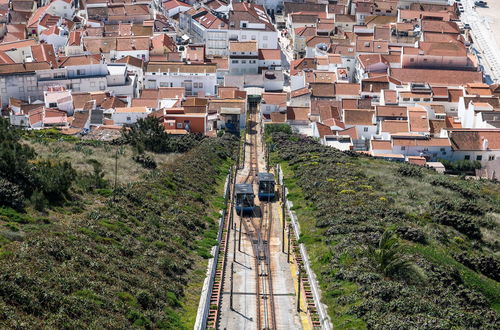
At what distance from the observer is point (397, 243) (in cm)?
3891

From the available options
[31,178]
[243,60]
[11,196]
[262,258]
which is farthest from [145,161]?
[243,60]

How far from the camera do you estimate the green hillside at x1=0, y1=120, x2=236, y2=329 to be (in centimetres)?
2872

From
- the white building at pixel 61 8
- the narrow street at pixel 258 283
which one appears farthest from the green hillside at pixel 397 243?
the white building at pixel 61 8

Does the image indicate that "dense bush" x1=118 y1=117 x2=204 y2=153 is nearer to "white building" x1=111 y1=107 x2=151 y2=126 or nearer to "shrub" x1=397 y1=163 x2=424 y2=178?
"white building" x1=111 y1=107 x2=151 y2=126

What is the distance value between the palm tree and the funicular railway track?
17.8 feet

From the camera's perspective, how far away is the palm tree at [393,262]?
121 ft

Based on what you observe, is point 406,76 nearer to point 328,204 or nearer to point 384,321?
point 328,204

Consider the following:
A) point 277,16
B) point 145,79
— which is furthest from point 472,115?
point 277,16

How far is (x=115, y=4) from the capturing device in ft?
368

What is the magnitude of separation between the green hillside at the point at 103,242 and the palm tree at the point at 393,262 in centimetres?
869

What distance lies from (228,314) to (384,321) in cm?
792

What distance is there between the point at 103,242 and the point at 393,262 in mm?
13523

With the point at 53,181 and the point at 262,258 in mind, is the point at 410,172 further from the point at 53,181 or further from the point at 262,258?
the point at 53,181

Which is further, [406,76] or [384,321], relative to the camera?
[406,76]
